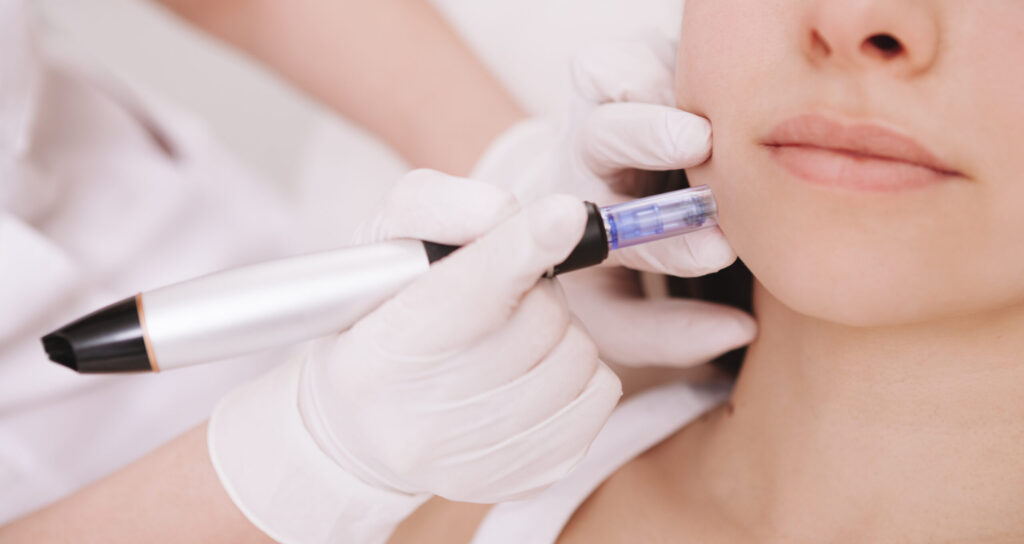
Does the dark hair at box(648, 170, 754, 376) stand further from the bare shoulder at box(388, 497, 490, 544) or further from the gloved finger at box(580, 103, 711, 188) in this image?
the bare shoulder at box(388, 497, 490, 544)

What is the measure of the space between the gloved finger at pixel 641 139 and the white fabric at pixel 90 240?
0.54 metres

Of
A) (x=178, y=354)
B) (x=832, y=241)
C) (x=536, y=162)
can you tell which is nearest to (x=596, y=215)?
(x=832, y=241)

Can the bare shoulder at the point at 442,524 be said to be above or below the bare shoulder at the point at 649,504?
above

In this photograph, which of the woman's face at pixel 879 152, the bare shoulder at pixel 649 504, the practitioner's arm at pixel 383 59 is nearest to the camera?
the woman's face at pixel 879 152

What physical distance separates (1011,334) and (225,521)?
650 millimetres

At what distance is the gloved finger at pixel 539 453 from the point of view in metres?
0.64

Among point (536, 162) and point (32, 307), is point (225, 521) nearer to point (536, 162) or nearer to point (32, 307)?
point (32, 307)

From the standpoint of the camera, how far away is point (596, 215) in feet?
1.94

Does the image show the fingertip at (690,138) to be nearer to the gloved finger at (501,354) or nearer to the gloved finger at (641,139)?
the gloved finger at (641,139)

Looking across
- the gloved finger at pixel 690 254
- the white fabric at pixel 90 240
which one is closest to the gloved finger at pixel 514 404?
the gloved finger at pixel 690 254

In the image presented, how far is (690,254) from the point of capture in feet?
2.32

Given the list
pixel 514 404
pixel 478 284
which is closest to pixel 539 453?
pixel 514 404

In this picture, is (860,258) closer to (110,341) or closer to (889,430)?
(889,430)

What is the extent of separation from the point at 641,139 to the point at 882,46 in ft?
0.77
